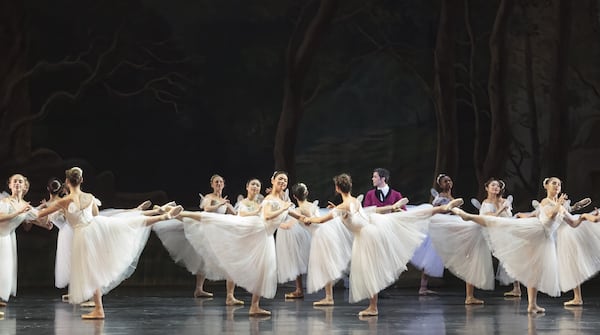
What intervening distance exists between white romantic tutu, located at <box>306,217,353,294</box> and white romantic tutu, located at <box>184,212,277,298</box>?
5.33 feet

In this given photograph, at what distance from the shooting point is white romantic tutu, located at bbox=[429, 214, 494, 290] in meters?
12.0

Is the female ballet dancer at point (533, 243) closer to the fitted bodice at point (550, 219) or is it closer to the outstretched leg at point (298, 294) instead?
the fitted bodice at point (550, 219)

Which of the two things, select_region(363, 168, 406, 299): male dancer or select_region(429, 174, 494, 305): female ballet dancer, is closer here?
select_region(429, 174, 494, 305): female ballet dancer

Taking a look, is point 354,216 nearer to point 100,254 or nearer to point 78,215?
point 100,254

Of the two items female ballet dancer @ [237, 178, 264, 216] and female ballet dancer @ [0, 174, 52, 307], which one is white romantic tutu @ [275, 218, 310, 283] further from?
female ballet dancer @ [0, 174, 52, 307]

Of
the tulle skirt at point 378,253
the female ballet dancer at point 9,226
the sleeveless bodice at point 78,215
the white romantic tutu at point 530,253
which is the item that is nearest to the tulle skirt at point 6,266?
the female ballet dancer at point 9,226

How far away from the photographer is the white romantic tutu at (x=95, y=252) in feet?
30.7

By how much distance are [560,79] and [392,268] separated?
768 cm

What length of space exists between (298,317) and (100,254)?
6.29 feet

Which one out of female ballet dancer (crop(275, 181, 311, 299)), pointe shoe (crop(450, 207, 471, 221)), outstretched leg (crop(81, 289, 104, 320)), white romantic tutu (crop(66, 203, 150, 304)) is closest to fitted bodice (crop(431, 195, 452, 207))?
female ballet dancer (crop(275, 181, 311, 299))

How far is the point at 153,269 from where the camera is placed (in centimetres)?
1509

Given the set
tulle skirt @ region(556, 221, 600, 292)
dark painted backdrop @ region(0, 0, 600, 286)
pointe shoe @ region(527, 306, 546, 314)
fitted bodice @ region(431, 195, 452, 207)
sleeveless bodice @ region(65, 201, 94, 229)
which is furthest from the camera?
dark painted backdrop @ region(0, 0, 600, 286)

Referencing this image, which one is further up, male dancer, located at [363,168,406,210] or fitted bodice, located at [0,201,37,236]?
male dancer, located at [363,168,406,210]

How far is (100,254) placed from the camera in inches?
373
